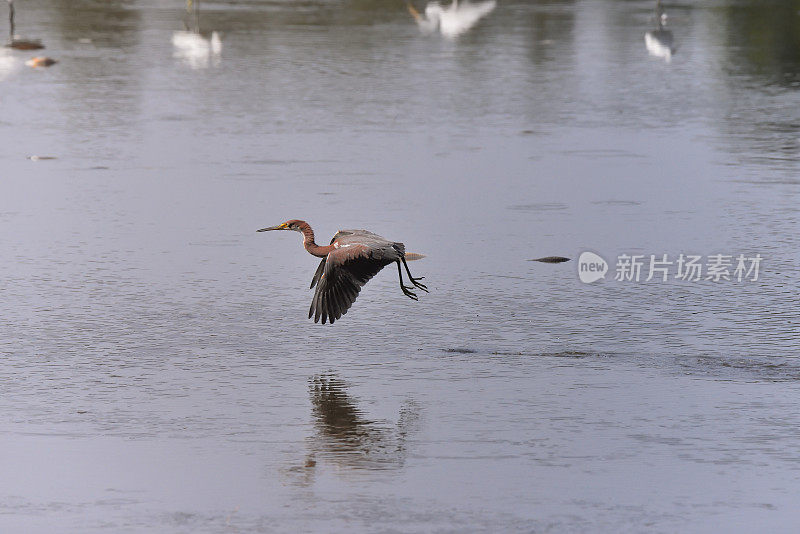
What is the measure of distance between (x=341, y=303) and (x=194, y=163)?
6701mm

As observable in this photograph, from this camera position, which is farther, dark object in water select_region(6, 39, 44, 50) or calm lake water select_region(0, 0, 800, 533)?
dark object in water select_region(6, 39, 44, 50)

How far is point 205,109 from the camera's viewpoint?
61.5 feet

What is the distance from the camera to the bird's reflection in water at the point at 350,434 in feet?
22.4

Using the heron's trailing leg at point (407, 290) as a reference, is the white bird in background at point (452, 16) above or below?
below

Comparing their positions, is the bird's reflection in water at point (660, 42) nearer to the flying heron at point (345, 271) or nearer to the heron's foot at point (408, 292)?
the heron's foot at point (408, 292)

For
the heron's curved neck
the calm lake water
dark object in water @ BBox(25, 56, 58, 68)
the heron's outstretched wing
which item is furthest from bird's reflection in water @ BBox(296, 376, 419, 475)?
dark object in water @ BBox(25, 56, 58, 68)

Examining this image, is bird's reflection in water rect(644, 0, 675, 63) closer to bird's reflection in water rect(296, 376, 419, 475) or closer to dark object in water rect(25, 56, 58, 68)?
dark object in water rect(25, 56, 58, 68)

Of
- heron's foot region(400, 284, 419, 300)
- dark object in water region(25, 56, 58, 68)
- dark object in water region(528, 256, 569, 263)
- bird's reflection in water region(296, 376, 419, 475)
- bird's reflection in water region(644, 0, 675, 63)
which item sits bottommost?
bird's reflection in water region(644, 0, 675, 63)

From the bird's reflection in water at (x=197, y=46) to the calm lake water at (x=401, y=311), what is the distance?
2277 mm

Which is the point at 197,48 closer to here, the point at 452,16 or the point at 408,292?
the point at 452,16

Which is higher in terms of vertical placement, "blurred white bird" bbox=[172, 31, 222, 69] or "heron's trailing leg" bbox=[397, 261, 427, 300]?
"heron's trailing leg" bbox=[397, 261, 427, 300]

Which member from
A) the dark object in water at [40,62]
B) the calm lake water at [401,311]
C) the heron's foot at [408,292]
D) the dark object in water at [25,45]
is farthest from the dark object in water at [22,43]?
the heron's foot at [408,292]

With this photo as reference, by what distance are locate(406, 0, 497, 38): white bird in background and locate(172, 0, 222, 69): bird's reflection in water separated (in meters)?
4.28

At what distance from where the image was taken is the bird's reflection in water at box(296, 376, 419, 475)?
6.84 meters
